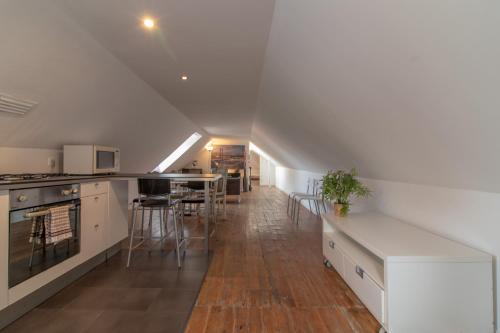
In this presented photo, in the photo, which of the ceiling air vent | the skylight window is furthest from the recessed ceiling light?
the skylight window

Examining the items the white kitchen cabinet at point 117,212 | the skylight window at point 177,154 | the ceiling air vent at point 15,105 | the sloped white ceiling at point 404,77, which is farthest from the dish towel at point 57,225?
the skylight window at point 177,154

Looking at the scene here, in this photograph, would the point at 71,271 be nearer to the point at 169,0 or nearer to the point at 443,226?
the point at 169,0

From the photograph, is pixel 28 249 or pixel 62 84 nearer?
pixel 28 249

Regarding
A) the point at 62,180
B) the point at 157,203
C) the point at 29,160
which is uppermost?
the point at 29,160

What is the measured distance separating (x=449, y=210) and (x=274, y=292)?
5.32ft

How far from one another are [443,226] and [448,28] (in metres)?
1.71

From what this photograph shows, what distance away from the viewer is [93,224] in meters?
2.65

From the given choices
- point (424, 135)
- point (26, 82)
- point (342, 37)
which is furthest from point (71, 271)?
point (424, 135)

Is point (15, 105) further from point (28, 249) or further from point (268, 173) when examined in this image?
point (268, 173)

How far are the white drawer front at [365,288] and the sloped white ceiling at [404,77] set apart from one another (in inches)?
39.2

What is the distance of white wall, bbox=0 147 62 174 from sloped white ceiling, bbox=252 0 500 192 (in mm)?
2810

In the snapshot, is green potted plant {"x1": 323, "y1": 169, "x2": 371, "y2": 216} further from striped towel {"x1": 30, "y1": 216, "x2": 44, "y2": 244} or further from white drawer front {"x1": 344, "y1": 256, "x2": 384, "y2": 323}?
striped towel {"x1": 30, "y1": 216, "x2": 44, "y2": 244}

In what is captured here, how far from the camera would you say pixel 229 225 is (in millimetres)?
4750

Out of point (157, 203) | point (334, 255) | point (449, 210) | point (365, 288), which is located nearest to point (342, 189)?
point (334, 255)
